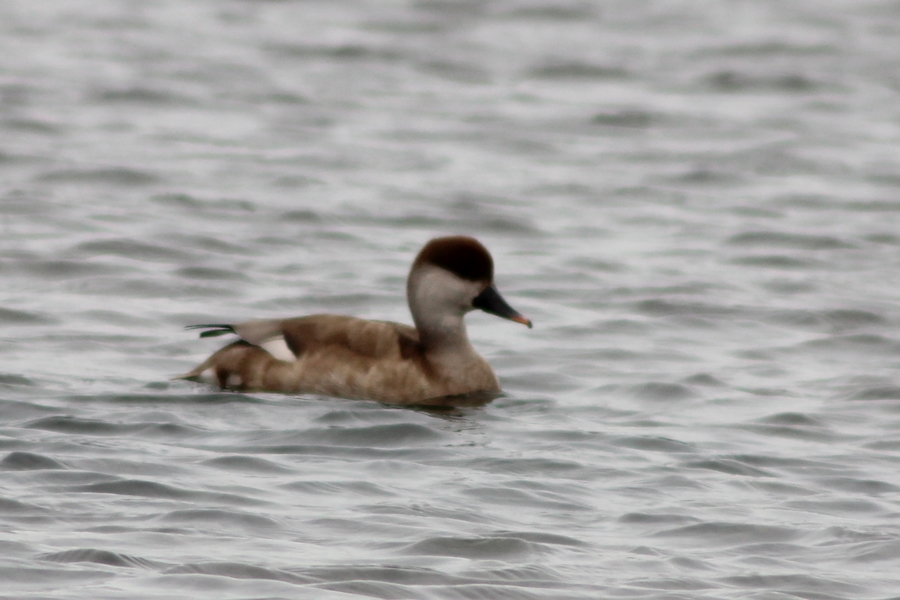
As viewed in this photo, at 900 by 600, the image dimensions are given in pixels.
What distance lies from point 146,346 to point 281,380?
1.77m

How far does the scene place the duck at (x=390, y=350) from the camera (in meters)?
10.4

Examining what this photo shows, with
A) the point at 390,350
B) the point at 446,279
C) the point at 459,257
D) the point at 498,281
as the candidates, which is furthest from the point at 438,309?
the point at 498,281

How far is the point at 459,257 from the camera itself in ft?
35.2

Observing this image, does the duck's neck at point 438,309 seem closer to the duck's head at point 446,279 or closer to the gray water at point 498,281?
the duck's head at point 446,279

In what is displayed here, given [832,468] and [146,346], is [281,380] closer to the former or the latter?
[146,346]

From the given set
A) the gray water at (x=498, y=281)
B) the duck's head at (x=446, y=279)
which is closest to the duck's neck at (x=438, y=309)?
the duck's head at (x=446, y=279)

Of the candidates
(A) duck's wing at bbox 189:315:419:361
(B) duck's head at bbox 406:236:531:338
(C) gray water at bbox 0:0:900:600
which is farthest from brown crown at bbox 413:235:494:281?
(C) gray water at bbox 0:0:900:600

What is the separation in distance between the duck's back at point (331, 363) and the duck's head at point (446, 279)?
24 cm

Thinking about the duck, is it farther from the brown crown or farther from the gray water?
the gray water

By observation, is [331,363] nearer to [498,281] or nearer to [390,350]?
[390,350]

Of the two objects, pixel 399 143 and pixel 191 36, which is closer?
pixel 399 143

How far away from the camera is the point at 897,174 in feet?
63.2

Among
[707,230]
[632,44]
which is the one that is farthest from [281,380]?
[632,44]

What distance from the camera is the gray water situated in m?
7.61
